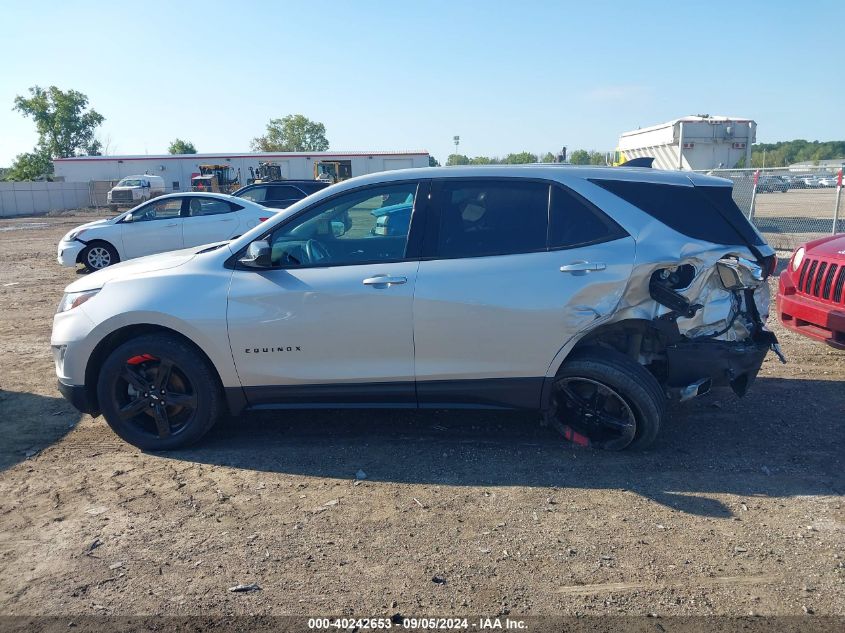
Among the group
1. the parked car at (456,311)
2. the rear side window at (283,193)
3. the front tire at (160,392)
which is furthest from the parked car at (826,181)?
the front tire at (160,392)

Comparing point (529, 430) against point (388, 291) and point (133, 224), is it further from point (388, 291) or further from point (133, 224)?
point (133, 224)

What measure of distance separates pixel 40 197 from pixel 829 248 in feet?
174

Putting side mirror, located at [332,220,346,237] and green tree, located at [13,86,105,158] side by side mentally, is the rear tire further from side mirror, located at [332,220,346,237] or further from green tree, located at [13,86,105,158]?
green tree, located at [13,86,105,158]

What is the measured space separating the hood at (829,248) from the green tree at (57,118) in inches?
3579

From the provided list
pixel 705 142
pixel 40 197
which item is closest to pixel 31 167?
pixel 40 197

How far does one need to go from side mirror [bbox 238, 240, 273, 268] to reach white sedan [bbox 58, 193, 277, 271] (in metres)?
9.35

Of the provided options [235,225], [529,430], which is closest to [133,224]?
[235,225]

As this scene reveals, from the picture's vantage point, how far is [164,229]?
1368cm

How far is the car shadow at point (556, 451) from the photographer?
422 centimetres

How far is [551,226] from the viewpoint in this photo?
4.55m

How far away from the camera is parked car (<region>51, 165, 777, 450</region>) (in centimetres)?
443

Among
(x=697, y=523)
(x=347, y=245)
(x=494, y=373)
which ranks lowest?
(x=697, y=523)

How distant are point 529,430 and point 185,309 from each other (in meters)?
2.59

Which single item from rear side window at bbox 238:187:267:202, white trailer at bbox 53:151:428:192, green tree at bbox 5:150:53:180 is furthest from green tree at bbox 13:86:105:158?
rear side window at bbox 238:187:267:202
